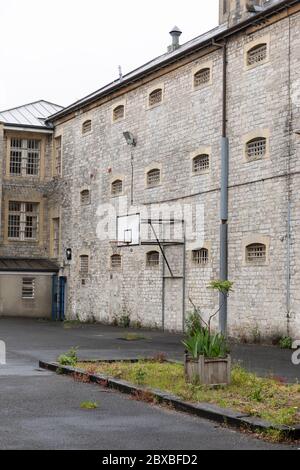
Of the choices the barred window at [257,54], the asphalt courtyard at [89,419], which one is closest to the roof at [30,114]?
the barred window at [257,54]

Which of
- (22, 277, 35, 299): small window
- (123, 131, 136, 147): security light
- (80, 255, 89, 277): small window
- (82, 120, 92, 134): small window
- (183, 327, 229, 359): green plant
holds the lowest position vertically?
(183, 327, 229, 359): green plant

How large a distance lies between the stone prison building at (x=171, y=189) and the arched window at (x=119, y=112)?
0.05 metres

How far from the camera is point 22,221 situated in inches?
1380

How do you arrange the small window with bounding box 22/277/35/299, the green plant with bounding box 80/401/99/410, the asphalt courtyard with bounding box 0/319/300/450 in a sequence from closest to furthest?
the asphalt courtyard with bounding box 0/319/300/450 < the green plant with bounding box 80/401/99/410 < the small window with bounding box 22/277/35/299

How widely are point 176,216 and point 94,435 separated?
1748 centimetres

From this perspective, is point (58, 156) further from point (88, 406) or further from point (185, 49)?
point (88, 406)

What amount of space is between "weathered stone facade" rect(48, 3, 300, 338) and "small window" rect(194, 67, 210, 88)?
0.29 meters

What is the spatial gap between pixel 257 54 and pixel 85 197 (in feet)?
40.0

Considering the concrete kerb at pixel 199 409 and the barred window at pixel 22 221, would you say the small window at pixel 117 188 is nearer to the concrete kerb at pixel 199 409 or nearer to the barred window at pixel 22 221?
the barred window at pixel 22 221

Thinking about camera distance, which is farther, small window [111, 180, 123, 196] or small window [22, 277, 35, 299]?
small window [22, 277, 35, 299]

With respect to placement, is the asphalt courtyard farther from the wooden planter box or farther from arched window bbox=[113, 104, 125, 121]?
arched window bbox=[113, 104, 125, 121]

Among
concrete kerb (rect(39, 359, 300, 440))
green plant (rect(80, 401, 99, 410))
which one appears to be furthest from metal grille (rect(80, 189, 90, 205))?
green plant (rect(80, 401, 99, 410))

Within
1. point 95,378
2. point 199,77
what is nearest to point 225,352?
point 95,378

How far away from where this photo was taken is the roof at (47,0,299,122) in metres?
21.1
